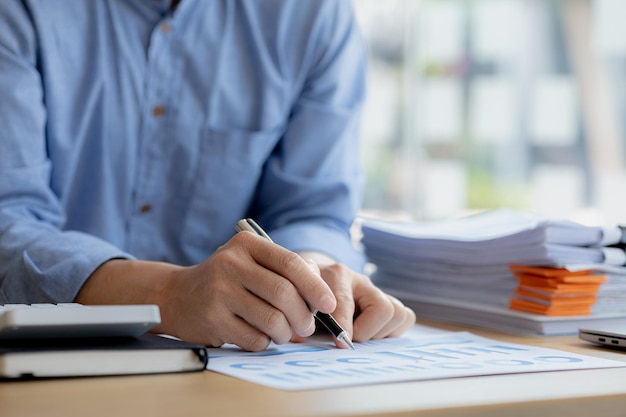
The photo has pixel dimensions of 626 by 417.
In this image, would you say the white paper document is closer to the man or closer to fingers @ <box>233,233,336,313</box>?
fingers @ <box>233,233,336,313</box>

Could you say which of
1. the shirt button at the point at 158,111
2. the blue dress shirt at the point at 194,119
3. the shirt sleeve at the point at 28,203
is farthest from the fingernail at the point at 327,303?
the shirt button at the point at 158,111

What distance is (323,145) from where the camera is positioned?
150 centimetres

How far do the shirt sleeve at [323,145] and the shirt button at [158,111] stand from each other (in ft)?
0.63

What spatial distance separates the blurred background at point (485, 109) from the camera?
472cm

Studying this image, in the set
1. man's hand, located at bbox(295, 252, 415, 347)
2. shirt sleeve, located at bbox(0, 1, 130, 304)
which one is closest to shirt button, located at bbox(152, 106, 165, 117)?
shirt sleeve, located at bbox(0, 1, 130, 304)

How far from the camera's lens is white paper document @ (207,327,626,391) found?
75cm

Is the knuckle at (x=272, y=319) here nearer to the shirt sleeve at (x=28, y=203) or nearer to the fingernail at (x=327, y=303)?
the fingernail at (x=327, y=303)

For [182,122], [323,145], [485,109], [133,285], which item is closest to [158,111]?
[182,122]

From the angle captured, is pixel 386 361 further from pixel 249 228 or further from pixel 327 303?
pixel 249 228

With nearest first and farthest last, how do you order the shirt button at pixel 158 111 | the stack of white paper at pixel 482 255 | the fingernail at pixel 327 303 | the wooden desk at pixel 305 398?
the wooden desk at pixel 305 398 < the fingernail at pixel 327 303 < the stack of white paper at pixel 482 255 < the shirt button at pixel 158 111

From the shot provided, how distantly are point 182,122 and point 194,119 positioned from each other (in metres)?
0.02

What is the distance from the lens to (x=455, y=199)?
16.0ft

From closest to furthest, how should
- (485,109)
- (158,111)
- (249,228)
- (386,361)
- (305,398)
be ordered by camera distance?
(305,398)
(386,361)
(249,228)
(158,111)
(485,109)

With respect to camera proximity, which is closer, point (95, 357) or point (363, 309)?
point (95, 357)
